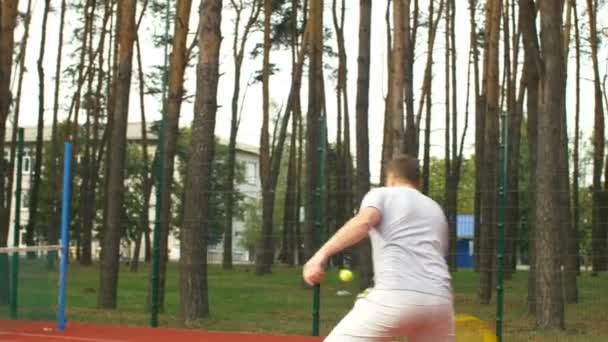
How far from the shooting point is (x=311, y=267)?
5.05 metres

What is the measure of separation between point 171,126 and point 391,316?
12.6 m

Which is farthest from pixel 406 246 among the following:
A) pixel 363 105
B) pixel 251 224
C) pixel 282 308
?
pixel 363 105

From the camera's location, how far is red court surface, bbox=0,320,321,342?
1322 cm

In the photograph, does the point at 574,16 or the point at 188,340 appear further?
the point at 574,16

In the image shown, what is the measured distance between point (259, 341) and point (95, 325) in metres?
3.09

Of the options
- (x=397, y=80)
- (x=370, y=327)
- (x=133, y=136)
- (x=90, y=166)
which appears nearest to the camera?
(x=370, y=327)

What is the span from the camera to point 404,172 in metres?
5.37

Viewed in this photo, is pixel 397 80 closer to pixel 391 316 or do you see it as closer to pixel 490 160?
pixel 490 160

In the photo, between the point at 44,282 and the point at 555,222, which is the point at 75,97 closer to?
the point at 44,282

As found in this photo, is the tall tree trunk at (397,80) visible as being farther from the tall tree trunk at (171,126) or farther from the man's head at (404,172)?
the man's head at (404,172)

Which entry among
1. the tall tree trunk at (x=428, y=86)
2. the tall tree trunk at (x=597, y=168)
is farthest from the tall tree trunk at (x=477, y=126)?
the tall tree trunk at (x=597, y=168)

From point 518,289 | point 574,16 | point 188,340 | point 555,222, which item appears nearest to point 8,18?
point 188,340

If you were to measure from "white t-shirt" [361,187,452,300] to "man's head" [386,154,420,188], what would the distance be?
94 millimetres

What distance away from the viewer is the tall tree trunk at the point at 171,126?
15469 millimetres
